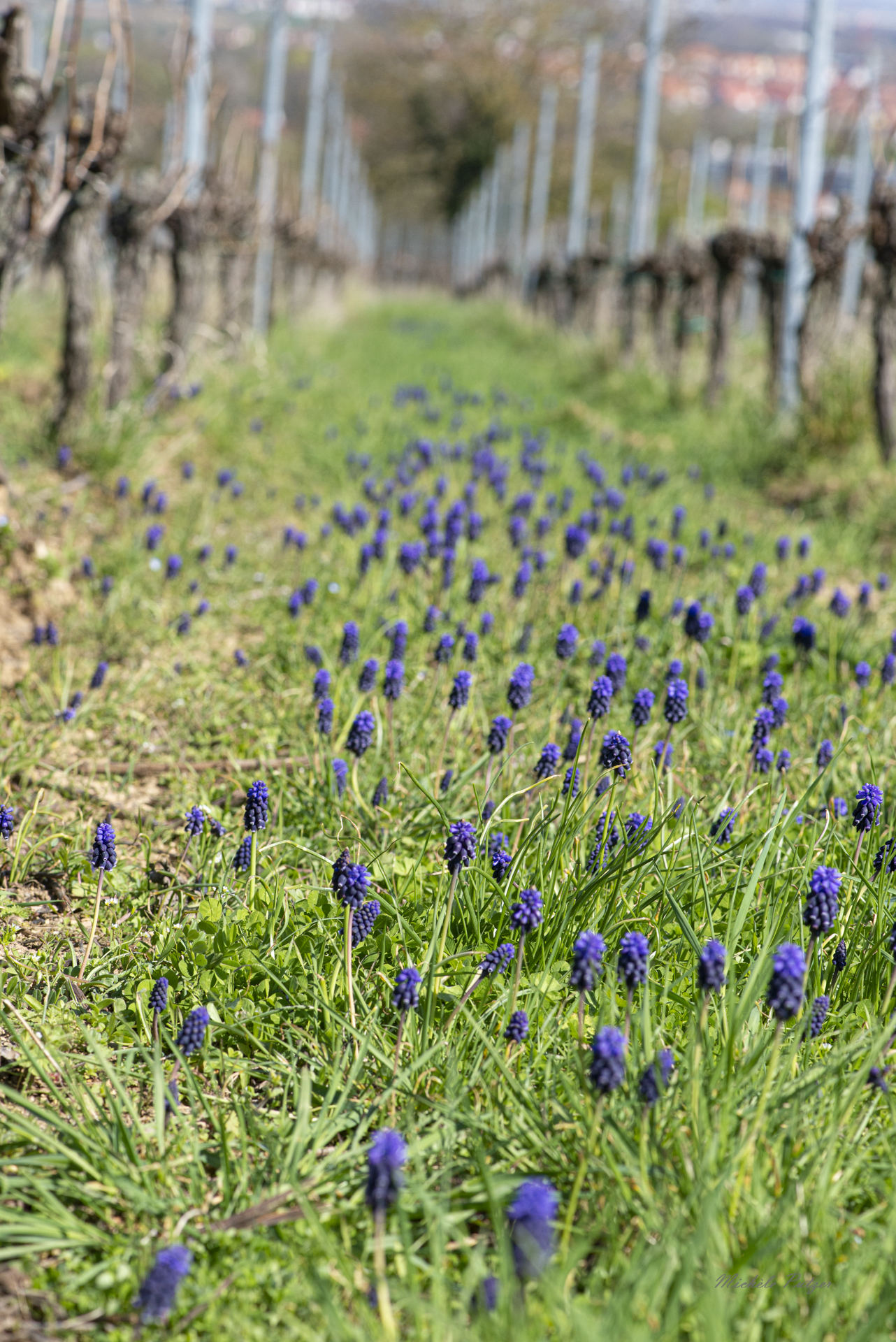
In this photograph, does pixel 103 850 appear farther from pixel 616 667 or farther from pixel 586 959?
pixel 616 667

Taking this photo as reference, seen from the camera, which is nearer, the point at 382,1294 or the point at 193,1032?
the point at 382,1294

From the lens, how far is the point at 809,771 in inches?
130

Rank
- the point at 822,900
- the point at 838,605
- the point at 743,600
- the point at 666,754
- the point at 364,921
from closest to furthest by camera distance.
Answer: the point at 822,900
the point at 364,921
the point at 666,754
the point at 743,600
the point at 838,605

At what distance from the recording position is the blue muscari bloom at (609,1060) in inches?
64.3

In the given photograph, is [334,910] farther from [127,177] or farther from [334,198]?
[334,198]

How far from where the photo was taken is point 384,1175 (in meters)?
1.45

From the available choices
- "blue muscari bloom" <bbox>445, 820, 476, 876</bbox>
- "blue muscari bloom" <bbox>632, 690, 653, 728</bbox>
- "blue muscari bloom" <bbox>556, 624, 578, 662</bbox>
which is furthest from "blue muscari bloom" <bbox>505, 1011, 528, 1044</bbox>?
"blue muscari bloom" <bbox>556, 624, 578, 662</bbox>

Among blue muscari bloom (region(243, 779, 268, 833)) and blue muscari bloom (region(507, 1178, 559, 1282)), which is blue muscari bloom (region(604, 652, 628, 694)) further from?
blue muscari bloom (region(507, 1178, 559, 1282))

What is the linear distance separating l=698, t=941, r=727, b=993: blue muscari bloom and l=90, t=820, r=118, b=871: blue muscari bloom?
1.21 metres

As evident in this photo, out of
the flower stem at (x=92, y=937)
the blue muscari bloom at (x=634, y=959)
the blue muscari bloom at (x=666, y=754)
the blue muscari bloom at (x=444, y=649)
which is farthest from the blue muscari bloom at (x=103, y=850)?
the blue muscari bloom at (x=666, y=754)

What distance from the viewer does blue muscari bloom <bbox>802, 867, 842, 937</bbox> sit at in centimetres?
188

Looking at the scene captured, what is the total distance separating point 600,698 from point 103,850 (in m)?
1.16

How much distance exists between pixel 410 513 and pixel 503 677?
7.73 ft

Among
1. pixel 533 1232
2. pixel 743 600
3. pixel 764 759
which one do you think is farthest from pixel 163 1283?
pixel 743 600
